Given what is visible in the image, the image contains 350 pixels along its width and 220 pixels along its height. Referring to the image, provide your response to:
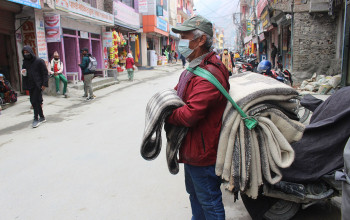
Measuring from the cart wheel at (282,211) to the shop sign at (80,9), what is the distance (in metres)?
11.3

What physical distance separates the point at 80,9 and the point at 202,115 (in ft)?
43.1

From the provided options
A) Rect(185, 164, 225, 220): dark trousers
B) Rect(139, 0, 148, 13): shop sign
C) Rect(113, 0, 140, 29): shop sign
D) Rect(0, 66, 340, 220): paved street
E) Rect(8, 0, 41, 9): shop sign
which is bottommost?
Rect(0, 66, 340, 220): paved street

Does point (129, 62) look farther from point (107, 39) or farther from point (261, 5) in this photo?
point (261, 5)

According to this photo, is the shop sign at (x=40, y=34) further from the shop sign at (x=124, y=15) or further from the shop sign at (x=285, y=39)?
the shop sign at (x=285, y=39)

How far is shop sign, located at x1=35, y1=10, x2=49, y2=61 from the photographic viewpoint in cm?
1134

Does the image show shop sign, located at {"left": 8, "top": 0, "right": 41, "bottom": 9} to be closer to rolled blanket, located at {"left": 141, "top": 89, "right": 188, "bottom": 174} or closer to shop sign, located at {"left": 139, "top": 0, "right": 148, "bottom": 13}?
rolled blanket, located at {"left": 141, "top": 89, "right": 188, "bottom": 174}

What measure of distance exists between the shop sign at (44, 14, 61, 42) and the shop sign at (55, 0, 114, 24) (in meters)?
0.48

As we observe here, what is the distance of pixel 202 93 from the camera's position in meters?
2.02

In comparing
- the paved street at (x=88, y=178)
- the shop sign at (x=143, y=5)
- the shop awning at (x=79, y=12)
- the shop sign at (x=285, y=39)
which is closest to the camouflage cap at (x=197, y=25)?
the paved street at (x=88, y=178)

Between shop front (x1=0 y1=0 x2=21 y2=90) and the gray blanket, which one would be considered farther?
shop front (x1=0 y1=0 x2=21 y2=90)

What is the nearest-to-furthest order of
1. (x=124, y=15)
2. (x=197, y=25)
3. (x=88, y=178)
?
(x=197, y=25) < (x=88, y=178) < (x=124, y=15)

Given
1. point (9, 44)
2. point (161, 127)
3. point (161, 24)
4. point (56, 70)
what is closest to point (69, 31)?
point (9, 44)

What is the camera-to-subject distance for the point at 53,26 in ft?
39.4

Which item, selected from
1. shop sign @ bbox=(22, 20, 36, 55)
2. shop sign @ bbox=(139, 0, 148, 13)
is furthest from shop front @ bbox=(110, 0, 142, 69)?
shop sign @ bbox=(22, 20, 36, 55)
